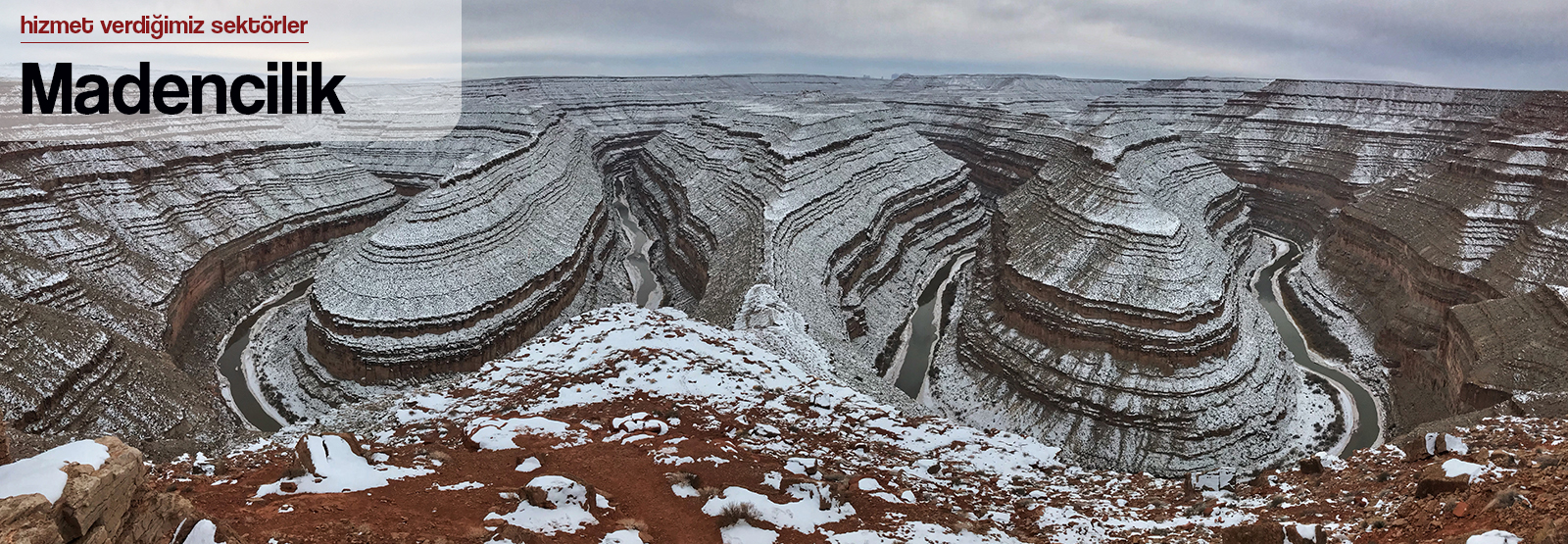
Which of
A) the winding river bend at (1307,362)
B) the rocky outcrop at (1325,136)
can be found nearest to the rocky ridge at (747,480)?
the winding river bend at (1307,362)

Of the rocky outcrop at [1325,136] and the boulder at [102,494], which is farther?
the rocky outcrop at [1325,136]

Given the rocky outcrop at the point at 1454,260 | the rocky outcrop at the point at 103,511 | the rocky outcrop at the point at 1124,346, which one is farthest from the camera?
the rocky outcrop at the point at 1124,346

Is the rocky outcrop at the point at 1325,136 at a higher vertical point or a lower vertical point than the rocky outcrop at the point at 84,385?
higher

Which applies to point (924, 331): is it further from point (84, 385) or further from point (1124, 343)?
point (84, 385)

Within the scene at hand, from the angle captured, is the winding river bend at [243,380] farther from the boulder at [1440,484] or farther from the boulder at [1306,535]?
the boulder at [1440,484]

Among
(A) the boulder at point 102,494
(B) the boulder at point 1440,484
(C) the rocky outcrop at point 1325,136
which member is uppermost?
(C) the rocky outcrop at point 1325,136

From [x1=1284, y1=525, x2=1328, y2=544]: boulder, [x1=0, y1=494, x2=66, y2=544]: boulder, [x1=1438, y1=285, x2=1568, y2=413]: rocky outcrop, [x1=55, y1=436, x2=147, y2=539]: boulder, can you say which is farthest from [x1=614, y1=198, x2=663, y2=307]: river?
[x1=0, y1=494, x2=66, y2=544]: boulder

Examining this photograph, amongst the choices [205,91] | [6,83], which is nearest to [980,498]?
[6,83]

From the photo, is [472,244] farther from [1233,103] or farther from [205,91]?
[1233,103]
